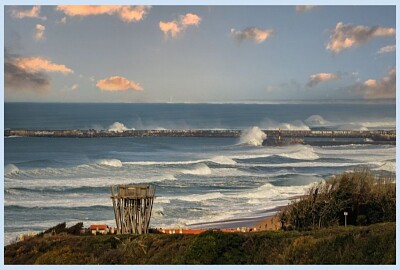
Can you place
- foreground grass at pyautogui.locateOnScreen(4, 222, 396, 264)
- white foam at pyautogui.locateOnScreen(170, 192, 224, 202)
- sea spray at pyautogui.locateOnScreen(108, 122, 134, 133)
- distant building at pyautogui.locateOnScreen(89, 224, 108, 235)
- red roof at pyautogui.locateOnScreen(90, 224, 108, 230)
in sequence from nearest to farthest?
1. foreground grass at pyautogui.locateOnScreen(4, 222, 396, 264)
2. distant building at pyautogui.locateOnScreen(89, 224, 108, 235)
3. red roof at pyautogui.locateOnScreen(90, 224, 108, 230)
4. white foam at pyautogui.locateOnScreen(170, 192, 224, 202)
5. sea spray at pyautogui.locateOnScreen(108, 122, 134, 133)

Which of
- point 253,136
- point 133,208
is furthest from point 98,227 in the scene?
point 253,136

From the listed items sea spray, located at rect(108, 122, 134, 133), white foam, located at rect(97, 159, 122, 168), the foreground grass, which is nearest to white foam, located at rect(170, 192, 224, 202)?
white foam, located at rect(97, 159, 122, 168)

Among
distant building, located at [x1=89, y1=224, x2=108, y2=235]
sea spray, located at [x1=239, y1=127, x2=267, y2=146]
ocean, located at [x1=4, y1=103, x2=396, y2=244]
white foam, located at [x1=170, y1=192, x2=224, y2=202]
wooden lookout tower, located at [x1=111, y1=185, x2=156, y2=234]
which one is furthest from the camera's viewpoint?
sea spray, located at [x1=239, y1=127, x2=267, y2=146]

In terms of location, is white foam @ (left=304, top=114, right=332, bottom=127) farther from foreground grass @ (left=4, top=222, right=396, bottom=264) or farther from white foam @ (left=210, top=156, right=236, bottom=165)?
foreground grass @ (left=4, top=222, right=396, bottom=264)

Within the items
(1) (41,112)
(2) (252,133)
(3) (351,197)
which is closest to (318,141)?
(2) (252,133)

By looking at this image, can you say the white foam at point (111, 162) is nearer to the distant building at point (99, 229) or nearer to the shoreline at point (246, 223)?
the distant building at point (99, 229)

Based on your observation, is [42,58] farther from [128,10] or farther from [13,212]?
[13,212]

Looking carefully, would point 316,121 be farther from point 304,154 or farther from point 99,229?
point 99,229
